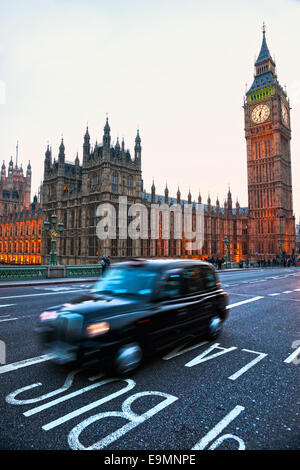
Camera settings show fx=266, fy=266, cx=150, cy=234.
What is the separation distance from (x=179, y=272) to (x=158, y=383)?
6.60ft

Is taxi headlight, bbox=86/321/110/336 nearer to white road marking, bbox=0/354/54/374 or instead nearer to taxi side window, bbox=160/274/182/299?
white road marking, bbox=0/354/54/374

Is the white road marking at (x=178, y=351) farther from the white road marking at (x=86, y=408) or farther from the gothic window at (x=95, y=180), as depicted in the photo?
the gothic window at (x=95, y=180)

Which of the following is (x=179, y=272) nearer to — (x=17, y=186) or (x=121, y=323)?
(x=121, y=323)

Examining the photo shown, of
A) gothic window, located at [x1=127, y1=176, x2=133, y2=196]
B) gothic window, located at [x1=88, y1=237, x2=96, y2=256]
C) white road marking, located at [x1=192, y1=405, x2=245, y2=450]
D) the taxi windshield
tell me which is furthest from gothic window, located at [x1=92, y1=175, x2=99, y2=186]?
white road marking, located at [x1=192, y1=405, x2=245, y2=450]

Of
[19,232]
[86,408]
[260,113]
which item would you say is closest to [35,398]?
[86,408]

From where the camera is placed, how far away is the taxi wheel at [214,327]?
5.74m

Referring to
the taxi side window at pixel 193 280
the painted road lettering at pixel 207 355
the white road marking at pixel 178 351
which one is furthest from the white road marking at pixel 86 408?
the taxi side window at pixel 193 280

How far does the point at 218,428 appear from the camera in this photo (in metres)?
2.87

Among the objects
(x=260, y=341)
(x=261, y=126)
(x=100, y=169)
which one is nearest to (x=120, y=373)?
(x=260, y=341)

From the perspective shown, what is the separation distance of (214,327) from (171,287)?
1738 mm

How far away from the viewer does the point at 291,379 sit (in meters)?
4.11

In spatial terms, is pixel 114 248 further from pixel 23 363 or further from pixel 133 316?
pixel 133 316

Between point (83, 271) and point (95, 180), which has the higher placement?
point (95, 180)

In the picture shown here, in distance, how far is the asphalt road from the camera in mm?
2676
